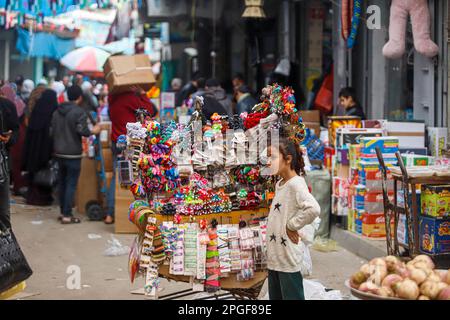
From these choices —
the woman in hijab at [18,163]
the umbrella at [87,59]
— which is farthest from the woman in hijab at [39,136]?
the umbrella at [87,59]

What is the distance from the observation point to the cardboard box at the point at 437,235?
8305 millimetres

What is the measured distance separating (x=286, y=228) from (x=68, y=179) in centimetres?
718

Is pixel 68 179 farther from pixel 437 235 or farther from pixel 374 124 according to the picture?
pixel 437 235

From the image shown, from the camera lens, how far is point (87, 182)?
13.5m

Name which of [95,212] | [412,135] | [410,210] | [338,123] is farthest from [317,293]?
[95,212]

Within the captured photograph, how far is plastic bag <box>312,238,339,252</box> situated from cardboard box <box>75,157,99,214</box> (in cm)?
412

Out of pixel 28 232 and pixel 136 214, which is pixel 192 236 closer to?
pixel 136 214

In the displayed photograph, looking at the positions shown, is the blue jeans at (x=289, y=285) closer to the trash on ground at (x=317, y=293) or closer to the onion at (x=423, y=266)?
the onion at (x=423, y=266)

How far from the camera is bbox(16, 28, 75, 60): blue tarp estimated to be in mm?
28797

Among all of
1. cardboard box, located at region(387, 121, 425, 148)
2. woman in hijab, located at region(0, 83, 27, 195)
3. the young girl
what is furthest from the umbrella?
the young girl

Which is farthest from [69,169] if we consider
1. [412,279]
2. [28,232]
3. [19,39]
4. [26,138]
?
[19,39]
